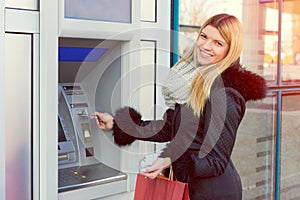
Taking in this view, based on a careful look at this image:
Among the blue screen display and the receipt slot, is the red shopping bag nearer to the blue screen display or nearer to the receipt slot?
the receipt slot

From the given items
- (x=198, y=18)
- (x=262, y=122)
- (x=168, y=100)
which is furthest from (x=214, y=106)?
(x=262, y=122)

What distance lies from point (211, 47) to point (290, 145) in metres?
2.05

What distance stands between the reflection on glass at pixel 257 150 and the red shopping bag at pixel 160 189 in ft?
5.08

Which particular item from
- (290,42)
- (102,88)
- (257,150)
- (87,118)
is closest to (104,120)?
(87,118)

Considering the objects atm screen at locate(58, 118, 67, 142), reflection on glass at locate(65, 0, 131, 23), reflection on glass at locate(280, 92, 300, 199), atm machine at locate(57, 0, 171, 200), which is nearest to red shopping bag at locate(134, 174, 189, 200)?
atm machine at locate(57, 0, 171, 200)

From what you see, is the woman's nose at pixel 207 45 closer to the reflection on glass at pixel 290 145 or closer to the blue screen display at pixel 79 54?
the blue screen display at pixel 79 54

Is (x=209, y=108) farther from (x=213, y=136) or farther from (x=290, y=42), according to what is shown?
(x=290, y=42)

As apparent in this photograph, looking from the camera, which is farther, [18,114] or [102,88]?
[102,88]

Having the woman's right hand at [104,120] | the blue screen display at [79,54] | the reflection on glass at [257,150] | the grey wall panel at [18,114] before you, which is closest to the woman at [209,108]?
the woman's right hand at [104,120]

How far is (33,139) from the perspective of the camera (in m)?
2.37

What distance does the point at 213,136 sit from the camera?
7.41 ft

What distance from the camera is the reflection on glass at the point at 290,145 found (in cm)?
409

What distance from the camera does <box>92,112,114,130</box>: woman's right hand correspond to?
256 centimetres

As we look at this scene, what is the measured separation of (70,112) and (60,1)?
0.56 meters
